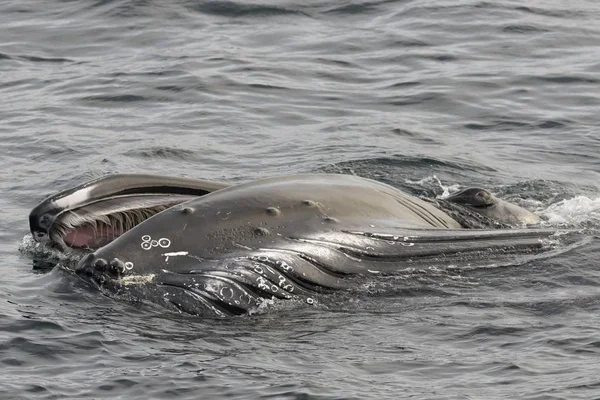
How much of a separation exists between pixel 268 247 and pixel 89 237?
180cm

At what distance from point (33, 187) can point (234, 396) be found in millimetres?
7655

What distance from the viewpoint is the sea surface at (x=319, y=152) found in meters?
9.55

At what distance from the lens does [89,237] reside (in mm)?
11484

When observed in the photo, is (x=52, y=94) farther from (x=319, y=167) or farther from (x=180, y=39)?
(x=319, y=167)

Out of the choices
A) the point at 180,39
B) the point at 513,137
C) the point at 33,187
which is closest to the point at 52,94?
the point at 180,39

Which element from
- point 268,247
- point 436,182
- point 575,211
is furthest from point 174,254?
point 436,182

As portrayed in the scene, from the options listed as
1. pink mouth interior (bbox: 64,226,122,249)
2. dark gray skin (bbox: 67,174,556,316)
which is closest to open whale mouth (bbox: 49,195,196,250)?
pink mouth interior (bbox: 64,226,122,249)

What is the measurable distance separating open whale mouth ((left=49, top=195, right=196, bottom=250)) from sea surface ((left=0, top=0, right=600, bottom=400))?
343mm

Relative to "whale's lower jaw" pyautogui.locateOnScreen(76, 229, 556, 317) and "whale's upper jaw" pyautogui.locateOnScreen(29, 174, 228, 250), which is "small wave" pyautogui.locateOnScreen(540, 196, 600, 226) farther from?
"whale's upper jaw" pyautogui.locateOnScreen(29, 174, 228, 250)

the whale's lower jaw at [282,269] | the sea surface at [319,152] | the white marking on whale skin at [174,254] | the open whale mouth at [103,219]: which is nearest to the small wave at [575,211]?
the sea surface at [319,152]

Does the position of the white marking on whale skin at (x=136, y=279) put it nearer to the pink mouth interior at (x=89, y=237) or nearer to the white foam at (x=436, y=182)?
the pink mouth interior at (x=89, y=237)

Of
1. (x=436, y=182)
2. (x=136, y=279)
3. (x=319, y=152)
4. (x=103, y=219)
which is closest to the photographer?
(x=136, y=279)

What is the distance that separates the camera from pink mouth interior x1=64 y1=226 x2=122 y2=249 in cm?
1145

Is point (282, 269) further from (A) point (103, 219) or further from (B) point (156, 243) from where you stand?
(A) point (103, 219)
